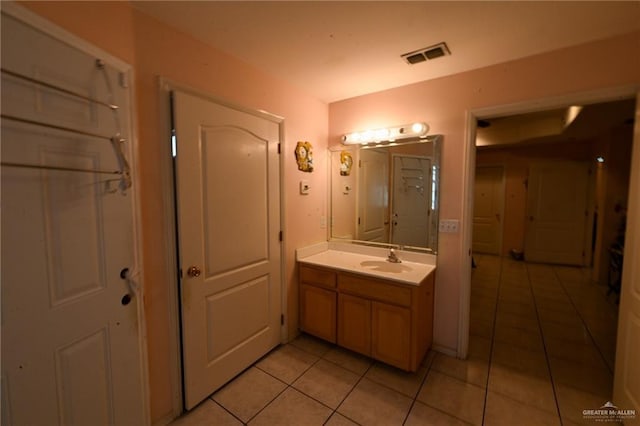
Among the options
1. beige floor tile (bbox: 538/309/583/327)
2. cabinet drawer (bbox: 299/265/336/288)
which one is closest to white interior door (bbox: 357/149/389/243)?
cabinet drawer (bbox: 299/265/336/288)

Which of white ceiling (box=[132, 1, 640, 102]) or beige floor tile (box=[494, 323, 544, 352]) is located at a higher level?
white ceiling (box=[132, 1, 640, 102])

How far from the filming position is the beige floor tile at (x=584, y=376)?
71.7 inches

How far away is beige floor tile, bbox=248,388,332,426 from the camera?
1588 mm

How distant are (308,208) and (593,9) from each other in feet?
7.41

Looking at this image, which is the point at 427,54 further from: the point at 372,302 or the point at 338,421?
the point at 338,421

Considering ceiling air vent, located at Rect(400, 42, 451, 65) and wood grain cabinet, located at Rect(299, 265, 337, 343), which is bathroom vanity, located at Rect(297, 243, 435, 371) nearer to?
wood grain cabinet, located at Rect(299, 265, 337, 343)

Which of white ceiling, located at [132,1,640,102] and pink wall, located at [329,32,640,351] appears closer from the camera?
white ceiling, located at [132,1,640,102]

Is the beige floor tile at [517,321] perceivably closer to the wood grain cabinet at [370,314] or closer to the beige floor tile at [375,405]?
the wood grain cabinet at [370,314]

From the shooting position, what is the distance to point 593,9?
4.56 ft

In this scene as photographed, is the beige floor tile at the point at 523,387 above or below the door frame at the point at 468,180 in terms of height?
below

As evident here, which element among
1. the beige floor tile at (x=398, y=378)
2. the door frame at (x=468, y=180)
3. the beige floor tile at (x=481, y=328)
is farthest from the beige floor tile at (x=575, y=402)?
the beige floor tile at (x=398, y=378)

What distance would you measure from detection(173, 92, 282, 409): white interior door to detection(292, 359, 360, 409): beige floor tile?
1.48 feet

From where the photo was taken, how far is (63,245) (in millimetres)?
1061

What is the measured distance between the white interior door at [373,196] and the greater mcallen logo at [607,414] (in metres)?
1.72
